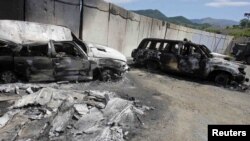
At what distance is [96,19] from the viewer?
43.6 feet

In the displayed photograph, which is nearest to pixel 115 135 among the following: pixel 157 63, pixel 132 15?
pixel 157 63

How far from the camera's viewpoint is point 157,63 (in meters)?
13.5

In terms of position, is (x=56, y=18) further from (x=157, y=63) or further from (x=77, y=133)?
(x=77, y=133)

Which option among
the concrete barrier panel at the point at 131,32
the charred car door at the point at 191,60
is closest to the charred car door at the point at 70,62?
the charred car door at the point at 191,60

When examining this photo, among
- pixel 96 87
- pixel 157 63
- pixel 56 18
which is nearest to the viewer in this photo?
pixel 96 87


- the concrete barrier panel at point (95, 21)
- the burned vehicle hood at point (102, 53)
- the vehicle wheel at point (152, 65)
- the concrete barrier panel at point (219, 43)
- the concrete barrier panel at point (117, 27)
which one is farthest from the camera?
the concrete barrier panel at point (219, 43)

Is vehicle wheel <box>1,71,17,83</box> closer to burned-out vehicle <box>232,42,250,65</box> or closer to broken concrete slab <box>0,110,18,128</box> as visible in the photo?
broken concrete slab <box>0,110,18,128</box>

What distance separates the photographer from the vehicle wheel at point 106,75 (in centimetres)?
987

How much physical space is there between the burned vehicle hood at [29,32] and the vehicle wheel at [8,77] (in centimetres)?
118

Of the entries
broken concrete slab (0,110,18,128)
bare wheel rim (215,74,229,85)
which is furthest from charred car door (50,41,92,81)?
bare wheel rim (215,74,229,85)

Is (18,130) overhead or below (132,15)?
below

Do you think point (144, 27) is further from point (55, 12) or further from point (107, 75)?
point (107, 75)

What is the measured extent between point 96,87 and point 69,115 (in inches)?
117

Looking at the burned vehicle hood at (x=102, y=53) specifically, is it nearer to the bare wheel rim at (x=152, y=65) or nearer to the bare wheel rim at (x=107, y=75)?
the bare wheel rim at (x=107, y=75)
